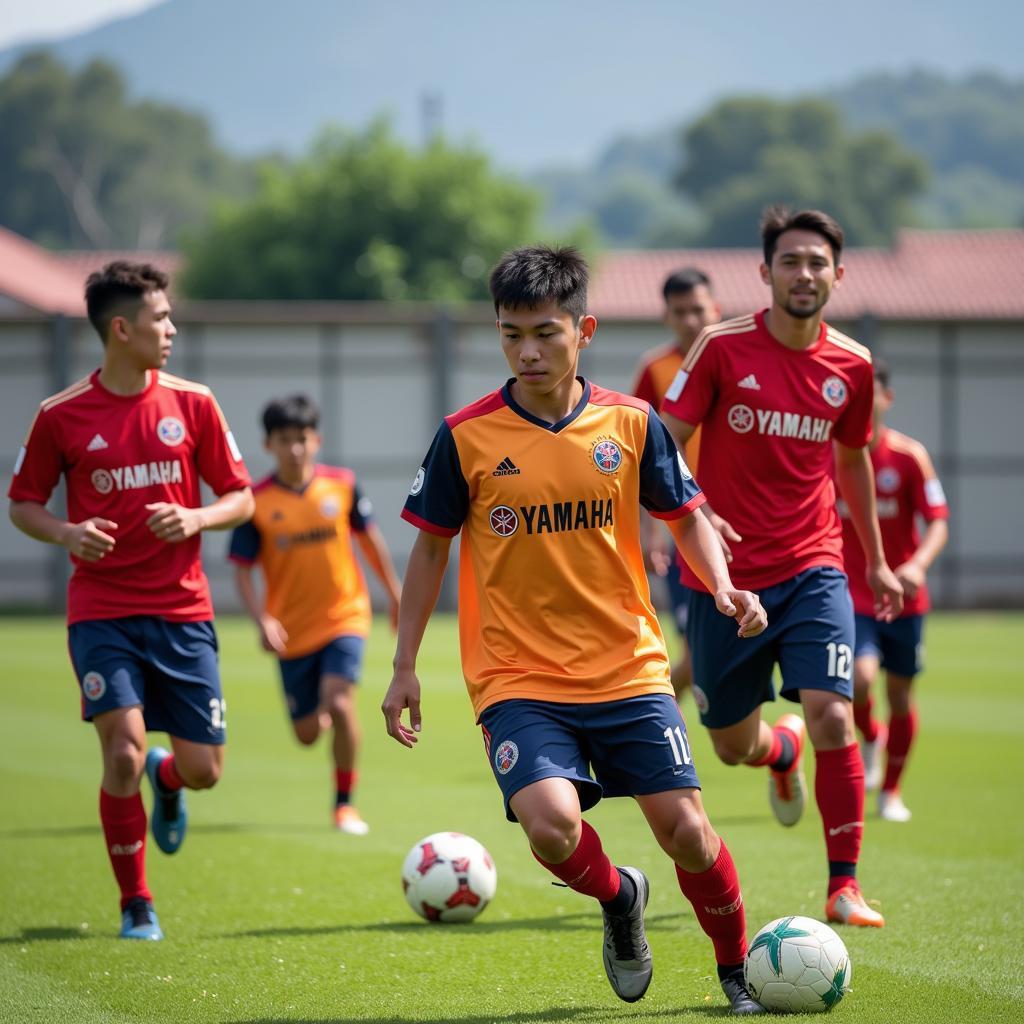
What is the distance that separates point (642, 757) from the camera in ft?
15.1

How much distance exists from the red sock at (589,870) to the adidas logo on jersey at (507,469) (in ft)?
3.31

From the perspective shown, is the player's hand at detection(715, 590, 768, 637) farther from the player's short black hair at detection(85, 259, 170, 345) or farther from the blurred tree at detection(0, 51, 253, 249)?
the blurred tree at detection(0, 51, 253, 249)

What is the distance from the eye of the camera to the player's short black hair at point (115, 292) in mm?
6172

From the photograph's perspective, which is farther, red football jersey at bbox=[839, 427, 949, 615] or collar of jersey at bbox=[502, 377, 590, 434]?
red football jersey at bbox=[839, 427, 949, 615]

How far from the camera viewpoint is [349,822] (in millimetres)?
8523

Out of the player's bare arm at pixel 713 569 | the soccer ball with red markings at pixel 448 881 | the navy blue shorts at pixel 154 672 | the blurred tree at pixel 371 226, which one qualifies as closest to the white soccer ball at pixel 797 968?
the player's bare arm at pixel 713 569

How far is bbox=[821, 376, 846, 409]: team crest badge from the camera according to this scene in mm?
6168

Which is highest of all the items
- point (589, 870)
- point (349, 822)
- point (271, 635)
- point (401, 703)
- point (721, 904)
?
point (401, 703)

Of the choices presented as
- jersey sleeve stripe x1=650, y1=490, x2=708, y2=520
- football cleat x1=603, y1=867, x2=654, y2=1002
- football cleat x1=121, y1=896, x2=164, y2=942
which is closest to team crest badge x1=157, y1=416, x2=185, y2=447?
football cleat x1=121, y1=896, x2=164, y2=942

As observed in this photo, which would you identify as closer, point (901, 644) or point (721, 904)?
point (721, 904)

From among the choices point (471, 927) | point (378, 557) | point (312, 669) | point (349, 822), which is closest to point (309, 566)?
point (378, 557)

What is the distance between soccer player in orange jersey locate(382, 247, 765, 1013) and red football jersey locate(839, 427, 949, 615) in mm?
4139

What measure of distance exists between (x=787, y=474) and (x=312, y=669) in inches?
147

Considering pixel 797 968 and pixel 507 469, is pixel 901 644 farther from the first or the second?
pixel 507 469
